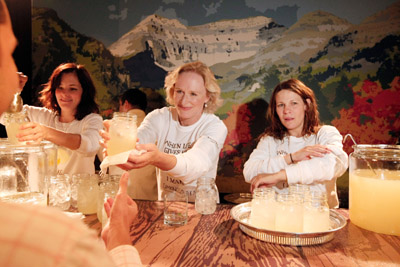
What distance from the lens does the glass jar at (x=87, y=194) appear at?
4.94 ft

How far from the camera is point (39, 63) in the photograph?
4.57 meters

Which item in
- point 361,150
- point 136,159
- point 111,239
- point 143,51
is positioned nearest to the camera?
point 111,239

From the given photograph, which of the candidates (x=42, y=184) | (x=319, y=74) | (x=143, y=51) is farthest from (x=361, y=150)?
(x=143, y=51)

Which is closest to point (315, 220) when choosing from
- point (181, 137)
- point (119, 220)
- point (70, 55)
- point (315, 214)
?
point (315, 214)

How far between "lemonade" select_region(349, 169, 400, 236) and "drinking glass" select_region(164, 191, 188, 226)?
781 millimetres

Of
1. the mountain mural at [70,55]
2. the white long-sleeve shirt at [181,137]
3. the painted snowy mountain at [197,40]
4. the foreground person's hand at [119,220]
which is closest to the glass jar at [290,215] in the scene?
the foreground person's hand at [119,220]

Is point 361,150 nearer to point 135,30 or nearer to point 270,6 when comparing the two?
point 270,6

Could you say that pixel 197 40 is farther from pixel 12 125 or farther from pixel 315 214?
pixel 315 214

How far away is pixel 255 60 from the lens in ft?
13.1

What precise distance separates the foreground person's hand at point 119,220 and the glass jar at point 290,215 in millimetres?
584

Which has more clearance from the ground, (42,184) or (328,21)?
(328,21)

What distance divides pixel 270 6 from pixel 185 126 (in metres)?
2.41

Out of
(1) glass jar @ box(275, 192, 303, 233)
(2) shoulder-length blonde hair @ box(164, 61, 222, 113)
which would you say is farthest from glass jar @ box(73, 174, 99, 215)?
(2) shoulder-length blonde hair @ box(164, 61, 222, 113)

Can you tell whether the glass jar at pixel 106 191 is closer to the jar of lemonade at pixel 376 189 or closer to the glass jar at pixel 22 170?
the glass jar at pixel 22 170
